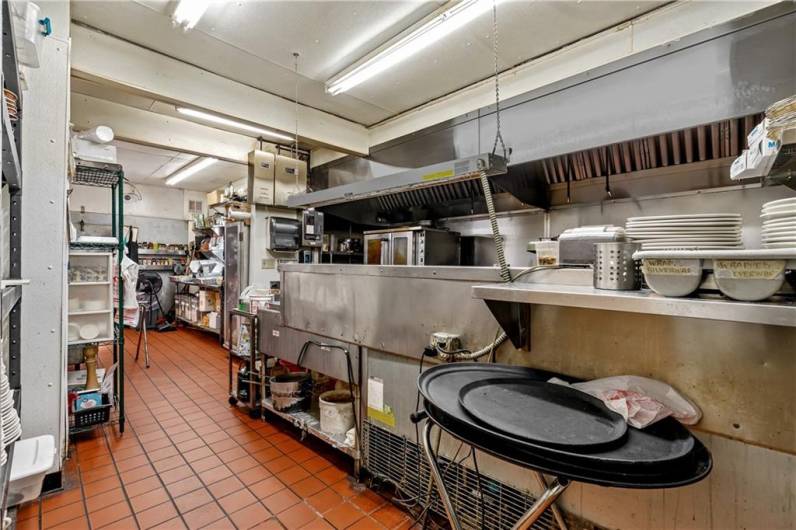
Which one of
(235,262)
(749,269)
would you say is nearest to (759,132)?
(749,269)

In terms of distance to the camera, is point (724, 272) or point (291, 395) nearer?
point (724, 272)

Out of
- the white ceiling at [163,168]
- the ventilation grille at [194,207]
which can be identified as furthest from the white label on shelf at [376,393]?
the ventilation grille at [194,207]

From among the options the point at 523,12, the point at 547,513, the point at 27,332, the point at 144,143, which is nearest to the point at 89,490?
the point at 27,332

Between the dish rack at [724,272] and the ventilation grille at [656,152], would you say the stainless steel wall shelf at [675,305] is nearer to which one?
the dish rack at [724,272]

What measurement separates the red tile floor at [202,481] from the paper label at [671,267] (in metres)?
1.72

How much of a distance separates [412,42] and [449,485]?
2.95m

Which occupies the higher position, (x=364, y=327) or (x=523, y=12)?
(x=523, y=12)

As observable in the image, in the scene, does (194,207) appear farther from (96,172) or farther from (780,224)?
(780,224)

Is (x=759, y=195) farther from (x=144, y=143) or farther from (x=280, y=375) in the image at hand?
(x=144, y=143)

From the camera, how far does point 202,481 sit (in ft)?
7.48

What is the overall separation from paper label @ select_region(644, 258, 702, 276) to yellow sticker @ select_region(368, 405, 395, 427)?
1.52 metres

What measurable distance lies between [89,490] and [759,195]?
15.1 feet

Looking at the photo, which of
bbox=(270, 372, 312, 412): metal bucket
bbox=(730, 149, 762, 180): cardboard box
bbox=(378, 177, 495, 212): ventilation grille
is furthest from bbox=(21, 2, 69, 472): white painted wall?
bbox=(730, 149, 762, 180): cardboard box

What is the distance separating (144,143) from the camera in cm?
445
